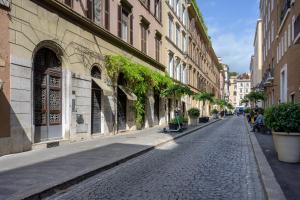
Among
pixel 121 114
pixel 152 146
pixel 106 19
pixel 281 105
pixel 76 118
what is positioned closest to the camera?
pixel 281 105

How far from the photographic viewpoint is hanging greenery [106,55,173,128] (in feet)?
59.4

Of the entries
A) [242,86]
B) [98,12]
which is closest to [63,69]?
[98,12]

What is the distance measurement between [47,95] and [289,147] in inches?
331

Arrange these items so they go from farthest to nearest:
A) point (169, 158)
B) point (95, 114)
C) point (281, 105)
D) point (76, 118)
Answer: point (95, 114) → point (76, 118) → point (169, 158) → point (281, 105)

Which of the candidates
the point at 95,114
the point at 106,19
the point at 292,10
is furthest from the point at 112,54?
the point at 292,10

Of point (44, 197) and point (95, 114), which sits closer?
point (44, 197)

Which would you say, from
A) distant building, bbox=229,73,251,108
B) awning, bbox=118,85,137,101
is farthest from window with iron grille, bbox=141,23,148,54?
distant building, bbox=229,73,251,108

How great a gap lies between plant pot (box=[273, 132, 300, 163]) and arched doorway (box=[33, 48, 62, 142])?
7985mm

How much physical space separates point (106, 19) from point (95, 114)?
16.5ft

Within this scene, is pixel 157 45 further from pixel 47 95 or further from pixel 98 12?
pixel 47 95

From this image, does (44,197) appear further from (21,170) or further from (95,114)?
(95,114)

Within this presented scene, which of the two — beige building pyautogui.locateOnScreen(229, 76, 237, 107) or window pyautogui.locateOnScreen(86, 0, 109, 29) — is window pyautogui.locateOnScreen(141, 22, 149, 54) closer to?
window pyautogui.locateOnScreen(86, 0, 109, 29)

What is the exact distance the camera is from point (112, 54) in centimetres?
1853

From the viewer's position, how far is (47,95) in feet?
42.1
